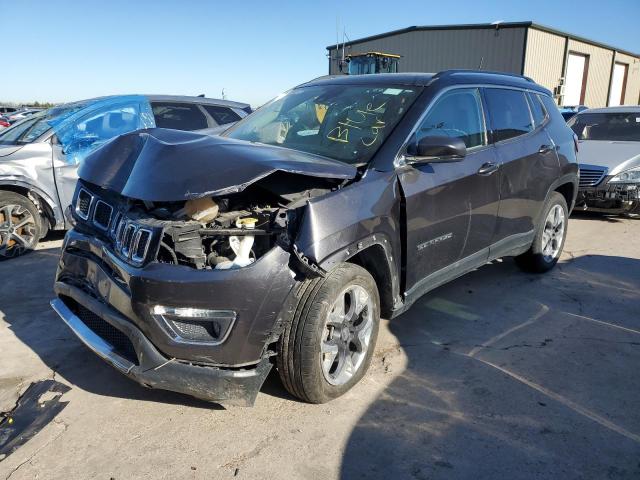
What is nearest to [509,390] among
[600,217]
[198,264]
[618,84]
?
[198,264]

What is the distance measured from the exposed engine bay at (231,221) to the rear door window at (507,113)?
1.91 m

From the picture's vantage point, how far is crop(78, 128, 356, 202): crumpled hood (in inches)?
102

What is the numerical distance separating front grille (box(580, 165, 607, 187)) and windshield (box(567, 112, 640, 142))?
1.33 metres

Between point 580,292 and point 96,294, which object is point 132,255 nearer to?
point 96,294

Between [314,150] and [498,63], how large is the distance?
27995mm

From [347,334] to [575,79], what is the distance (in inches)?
1409

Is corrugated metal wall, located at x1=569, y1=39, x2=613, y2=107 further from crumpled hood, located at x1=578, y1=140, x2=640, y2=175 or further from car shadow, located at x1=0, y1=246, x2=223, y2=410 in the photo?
car shadow, located at x1=0, y1=246, x2=223, y2=410

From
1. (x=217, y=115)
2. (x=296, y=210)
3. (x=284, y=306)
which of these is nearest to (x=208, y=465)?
(x=284, y=306)

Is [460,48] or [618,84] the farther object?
[618,84]

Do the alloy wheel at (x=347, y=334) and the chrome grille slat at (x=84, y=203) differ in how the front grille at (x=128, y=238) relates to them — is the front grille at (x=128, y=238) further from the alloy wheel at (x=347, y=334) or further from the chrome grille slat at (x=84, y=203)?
the alloy wheel at (x=347, y=334)

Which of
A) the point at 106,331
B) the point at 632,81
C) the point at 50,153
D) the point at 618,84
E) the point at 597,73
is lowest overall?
the point at 106,331

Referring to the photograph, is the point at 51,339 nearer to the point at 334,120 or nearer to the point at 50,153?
the point at 334,120

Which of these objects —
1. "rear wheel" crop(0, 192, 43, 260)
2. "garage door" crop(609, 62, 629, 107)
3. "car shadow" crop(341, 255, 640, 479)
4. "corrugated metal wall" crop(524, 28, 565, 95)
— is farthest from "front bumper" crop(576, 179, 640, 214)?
"garage door" crop(609, 62, 629, 107)

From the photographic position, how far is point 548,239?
523cm
